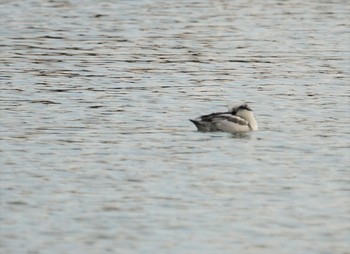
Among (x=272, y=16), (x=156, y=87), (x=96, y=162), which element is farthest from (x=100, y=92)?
(x=272, y=16)

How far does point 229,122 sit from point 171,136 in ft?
3.68

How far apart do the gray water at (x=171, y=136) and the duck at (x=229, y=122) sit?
270 mm

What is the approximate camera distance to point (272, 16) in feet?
140

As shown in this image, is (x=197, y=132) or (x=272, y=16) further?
(x=272, y=16)

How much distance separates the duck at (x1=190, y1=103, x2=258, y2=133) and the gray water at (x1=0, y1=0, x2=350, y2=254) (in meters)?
0.27

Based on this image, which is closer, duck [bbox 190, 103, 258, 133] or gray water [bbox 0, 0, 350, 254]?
gray water [bbox 0, 0, 350, 254]

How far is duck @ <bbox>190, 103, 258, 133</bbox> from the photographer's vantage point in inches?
917

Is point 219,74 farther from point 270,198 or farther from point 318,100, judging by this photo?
point 270,198

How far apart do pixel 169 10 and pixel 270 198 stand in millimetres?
26495

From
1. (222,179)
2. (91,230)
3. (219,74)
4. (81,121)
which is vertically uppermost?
(219,74)

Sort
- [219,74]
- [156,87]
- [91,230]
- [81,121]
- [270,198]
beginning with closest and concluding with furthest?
1. [91,230]
2. [270,198]
3. [81,121]
4. [156,87]
5. [219,74]

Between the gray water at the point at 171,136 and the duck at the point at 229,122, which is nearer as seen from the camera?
the gray water at the point at 171,136

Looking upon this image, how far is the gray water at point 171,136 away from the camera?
16406 mm

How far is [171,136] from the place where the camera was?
23078 mm
